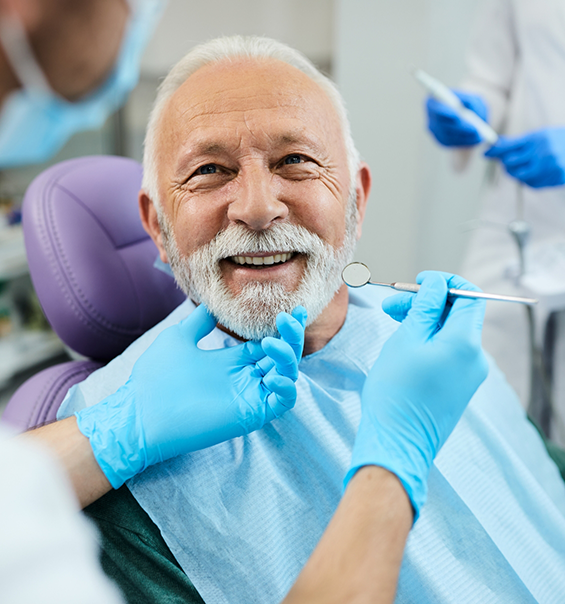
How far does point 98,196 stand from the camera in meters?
1.23

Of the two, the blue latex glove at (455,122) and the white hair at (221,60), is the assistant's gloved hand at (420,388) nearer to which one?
the white hair at (221,60)

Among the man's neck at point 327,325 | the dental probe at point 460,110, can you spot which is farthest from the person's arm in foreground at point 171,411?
the dental probe at point 460,110

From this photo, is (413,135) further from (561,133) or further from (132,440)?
(132,440)

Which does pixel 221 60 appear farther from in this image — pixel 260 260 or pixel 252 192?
pixel 260 260

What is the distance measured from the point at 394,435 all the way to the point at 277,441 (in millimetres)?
314

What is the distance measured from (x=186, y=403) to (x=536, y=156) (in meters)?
1.47

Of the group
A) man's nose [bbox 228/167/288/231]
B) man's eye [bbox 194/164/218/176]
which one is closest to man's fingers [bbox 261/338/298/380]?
man's nose [bbox 228/167/288/231]

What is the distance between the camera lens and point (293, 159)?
109 cm

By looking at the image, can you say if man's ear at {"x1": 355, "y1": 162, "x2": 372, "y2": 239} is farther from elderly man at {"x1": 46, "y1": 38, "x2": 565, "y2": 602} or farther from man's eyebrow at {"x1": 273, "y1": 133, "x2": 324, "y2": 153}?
man's eyebrow at {"x1": 273, "y1": 133, "x2": 324, "y2": 153}

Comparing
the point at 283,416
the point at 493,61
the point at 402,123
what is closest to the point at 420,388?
the point at 283,416

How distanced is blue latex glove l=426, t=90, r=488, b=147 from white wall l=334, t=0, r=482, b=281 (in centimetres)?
54

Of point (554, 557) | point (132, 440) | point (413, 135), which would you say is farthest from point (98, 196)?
point (413, 135)

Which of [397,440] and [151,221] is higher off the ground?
[151,221]

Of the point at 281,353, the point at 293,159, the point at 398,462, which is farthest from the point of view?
the point at 293,159
